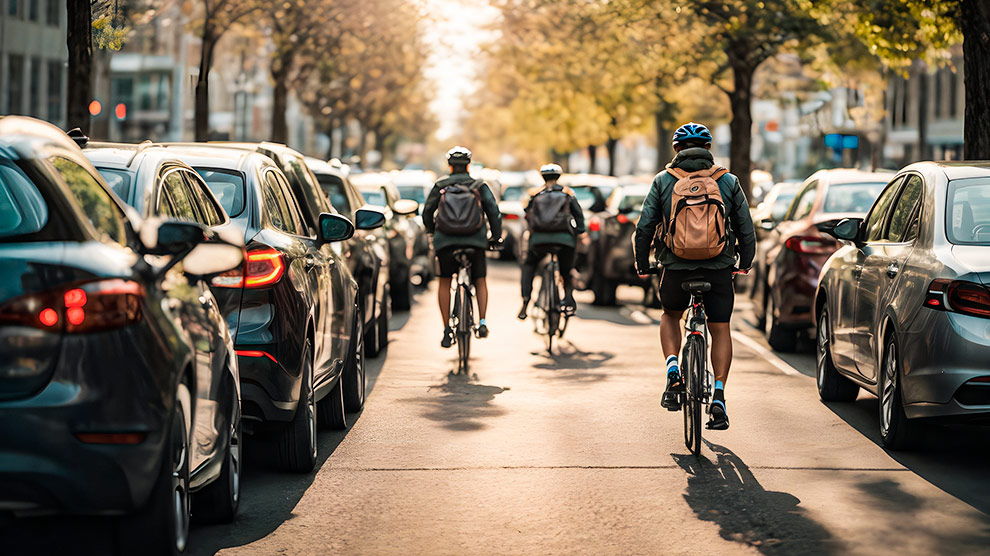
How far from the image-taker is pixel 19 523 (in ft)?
18.7

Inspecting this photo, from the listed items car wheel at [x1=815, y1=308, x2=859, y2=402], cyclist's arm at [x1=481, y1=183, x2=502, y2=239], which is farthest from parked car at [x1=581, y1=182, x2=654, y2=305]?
car wheel at [x1=815, y1=308, x2=859, y2=402]

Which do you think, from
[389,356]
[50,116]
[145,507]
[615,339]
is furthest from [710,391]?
[50,116]

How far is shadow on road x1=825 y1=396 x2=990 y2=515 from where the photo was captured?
8.26 metres

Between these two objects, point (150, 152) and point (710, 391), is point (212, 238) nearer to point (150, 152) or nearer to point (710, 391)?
point (150, 152)

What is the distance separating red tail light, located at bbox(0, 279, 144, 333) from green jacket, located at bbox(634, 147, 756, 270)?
471 centimetres

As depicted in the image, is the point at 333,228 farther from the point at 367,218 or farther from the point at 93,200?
the point at 93,200


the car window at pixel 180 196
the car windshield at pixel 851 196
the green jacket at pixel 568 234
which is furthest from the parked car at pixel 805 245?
the car window at pixel 180 196

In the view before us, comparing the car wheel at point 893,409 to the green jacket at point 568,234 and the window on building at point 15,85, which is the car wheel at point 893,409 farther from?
the window on building at point 15,85

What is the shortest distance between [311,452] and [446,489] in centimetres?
92

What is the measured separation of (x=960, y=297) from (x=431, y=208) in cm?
659

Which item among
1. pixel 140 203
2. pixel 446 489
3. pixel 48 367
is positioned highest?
pixel 140 203

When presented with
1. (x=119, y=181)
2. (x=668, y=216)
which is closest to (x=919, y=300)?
(x=668, y=216)

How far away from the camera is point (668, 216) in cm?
951

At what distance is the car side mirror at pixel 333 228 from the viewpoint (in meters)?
9.88
